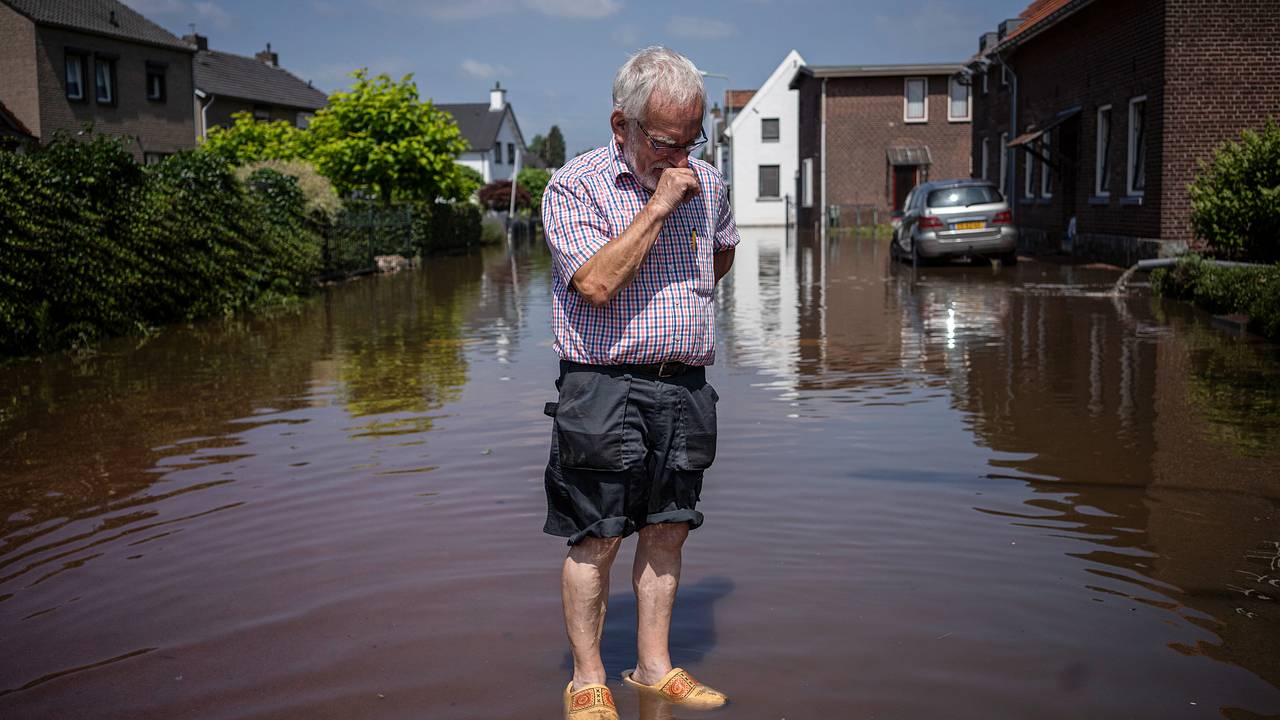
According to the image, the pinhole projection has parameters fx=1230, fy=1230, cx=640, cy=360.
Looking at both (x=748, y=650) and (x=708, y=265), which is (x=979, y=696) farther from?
(x=708, y=265)

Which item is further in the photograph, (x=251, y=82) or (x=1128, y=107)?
(x=251, y=82)

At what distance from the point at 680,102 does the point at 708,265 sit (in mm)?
505

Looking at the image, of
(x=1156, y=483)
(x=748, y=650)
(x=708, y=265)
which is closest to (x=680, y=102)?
(x=708, y=265)

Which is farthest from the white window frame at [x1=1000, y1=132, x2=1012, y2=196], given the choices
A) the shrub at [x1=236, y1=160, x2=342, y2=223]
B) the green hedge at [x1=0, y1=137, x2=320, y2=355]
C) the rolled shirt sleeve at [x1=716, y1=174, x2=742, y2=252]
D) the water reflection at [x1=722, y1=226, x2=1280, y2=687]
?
the rolled shirt sleeve at [x1=716, y1=174, x2=742, y2=252]

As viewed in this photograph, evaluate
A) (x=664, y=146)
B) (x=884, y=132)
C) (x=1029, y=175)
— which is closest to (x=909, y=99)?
(x=884, y=132)

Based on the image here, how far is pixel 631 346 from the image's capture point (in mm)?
3295

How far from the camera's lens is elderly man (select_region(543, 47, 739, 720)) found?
10.5 feet

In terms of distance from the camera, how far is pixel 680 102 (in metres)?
3.19

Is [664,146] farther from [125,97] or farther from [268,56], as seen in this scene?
[268,56]

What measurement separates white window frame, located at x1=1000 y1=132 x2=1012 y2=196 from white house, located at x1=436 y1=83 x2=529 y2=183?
53322mm

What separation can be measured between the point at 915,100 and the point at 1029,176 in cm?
1964

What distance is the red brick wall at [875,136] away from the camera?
49469mm

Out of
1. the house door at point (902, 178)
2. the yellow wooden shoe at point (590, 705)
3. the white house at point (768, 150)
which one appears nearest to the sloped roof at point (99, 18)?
the house door at point (902, 178)

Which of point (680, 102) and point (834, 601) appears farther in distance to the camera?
point (834, 601)
